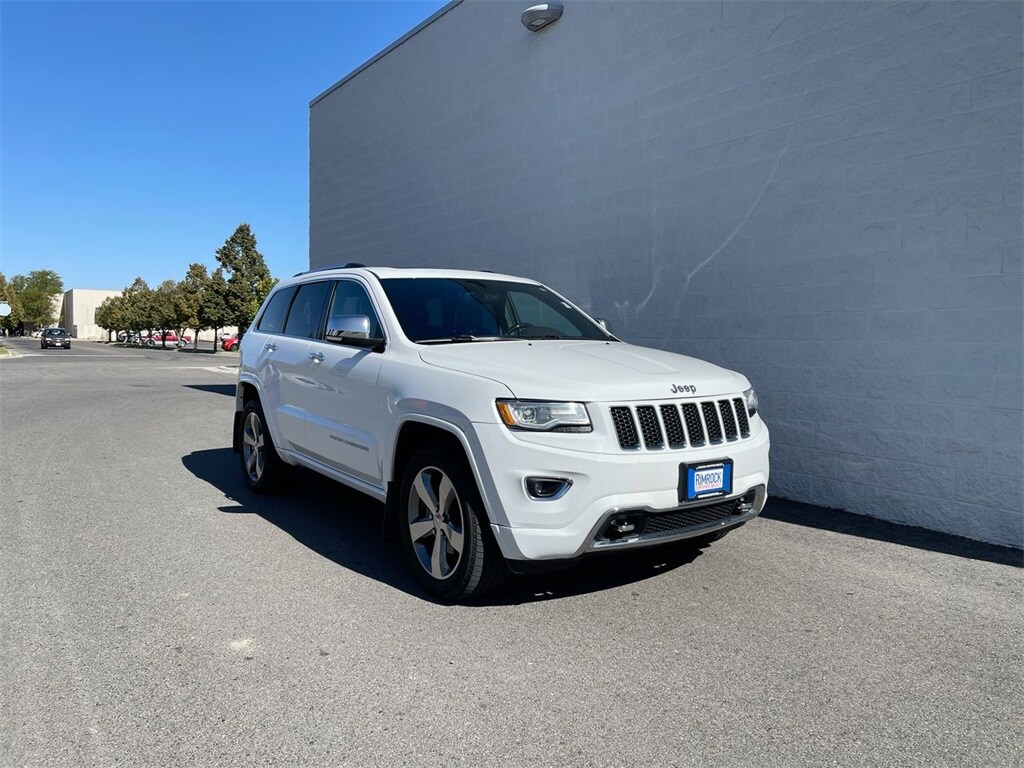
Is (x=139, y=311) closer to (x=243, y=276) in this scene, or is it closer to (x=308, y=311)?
(x=243, y=276)

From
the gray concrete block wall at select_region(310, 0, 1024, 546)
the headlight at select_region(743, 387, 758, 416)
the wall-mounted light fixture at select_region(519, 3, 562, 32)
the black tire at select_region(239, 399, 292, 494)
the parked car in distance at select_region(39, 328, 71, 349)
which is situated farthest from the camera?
the parked car in distance at select_region(39, 328, 71, 349)

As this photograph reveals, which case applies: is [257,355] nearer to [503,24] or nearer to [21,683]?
[21,683]

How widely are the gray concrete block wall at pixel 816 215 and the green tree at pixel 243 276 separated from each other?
52262 millimetres

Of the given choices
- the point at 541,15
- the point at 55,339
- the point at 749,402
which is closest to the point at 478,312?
the point at 749,402

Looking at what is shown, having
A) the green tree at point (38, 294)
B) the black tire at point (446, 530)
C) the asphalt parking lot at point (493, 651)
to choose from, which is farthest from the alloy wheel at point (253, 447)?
the green tree at point (38, 294)

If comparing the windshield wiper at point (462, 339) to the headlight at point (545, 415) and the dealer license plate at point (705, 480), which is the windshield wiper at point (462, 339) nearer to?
the headlight at point (545, 415)

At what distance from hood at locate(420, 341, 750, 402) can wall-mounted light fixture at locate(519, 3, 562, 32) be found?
21.5ft

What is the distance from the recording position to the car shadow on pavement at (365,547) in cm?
438

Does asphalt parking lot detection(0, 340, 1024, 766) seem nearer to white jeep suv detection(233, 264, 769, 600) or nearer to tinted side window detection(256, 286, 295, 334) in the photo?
white jeep suv detection(233, 264, 769, 600)

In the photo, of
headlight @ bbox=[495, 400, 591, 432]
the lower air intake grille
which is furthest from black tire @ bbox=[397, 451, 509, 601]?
the lower air intake grille

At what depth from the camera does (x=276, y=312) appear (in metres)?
6.74

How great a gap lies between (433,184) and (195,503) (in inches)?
292

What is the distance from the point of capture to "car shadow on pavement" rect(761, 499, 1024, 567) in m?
5.32

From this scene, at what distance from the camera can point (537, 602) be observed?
4.14 metres
